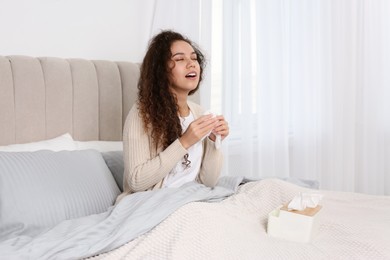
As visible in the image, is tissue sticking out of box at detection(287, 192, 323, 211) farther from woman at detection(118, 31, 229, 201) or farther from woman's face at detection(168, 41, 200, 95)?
woman's face at detection(168, 41, 200, 95)

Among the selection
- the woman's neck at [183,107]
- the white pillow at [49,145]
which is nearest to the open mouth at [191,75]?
the woman's neck at [183,107]

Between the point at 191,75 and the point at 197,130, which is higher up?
the point at 191,75

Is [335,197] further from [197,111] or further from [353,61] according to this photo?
[353,61]

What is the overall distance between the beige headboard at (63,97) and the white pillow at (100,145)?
4cm

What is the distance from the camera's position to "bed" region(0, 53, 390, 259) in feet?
4.53

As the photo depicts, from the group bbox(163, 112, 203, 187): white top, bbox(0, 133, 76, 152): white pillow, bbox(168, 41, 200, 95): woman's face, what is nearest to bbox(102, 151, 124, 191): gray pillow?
bbox(0, 133, 76, 152): white pillow

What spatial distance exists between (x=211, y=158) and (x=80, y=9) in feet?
3.46

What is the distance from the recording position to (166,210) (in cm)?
152

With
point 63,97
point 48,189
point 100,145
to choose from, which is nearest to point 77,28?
point 63,97

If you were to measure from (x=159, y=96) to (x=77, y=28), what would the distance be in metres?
0.75

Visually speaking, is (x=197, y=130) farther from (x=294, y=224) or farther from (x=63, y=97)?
(x=63, y=97)

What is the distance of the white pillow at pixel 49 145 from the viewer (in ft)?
6.47

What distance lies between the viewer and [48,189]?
1718mm

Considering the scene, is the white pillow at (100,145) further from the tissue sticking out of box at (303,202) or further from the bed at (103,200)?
the tissue sticking out of box at (303,202)
